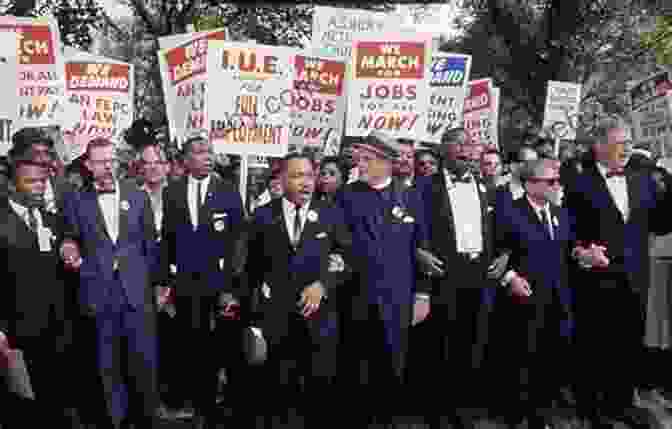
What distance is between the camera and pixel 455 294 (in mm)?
6570

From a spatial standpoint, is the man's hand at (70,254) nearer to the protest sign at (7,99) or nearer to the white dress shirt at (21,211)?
the white dress shirt at (21,211)

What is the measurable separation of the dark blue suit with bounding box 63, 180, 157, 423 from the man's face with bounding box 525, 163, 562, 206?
8.50ft


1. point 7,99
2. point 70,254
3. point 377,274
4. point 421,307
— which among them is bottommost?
point 421,307

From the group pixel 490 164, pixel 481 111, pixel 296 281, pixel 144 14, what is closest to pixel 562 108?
pixel 481 111

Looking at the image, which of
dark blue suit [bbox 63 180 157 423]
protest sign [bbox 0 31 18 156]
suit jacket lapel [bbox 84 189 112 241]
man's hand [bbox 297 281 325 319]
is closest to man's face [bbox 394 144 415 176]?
man's hand [bbox 297 281 325 319]

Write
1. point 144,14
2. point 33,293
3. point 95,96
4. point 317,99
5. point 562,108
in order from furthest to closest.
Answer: point 144,14, point 562,108, point 95,96, point 317,99, point 33,293

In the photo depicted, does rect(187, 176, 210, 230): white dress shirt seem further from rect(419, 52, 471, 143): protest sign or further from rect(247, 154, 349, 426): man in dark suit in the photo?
rect(419, 52, 471, 143): protest sign

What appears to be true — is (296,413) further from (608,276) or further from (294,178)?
(608,276)

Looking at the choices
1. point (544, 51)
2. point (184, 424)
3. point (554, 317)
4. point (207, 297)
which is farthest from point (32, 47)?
point (544, 51)

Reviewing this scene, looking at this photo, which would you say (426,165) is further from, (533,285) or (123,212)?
(123,212)

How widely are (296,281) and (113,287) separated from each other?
45.2 inches

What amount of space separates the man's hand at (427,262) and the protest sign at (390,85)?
1566 mm

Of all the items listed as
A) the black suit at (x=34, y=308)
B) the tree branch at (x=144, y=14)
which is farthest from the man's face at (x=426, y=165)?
the tree branch at (x=144, y=14)

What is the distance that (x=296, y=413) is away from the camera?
6.11 meters
